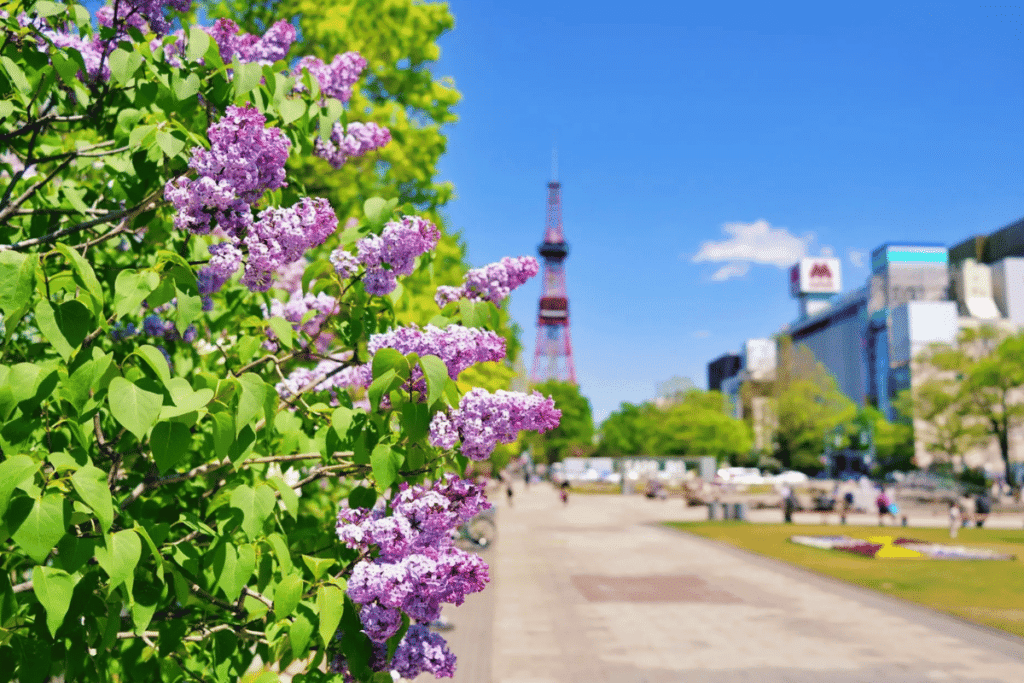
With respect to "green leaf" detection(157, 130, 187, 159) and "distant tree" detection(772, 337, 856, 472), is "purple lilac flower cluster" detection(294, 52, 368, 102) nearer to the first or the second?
"green leaf" detection(157, 130, 187, 159)

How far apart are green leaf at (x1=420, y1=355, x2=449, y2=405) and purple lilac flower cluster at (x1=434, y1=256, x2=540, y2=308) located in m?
0.94

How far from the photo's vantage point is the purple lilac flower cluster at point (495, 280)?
12.7ft

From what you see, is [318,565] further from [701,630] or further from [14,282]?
[701,630]

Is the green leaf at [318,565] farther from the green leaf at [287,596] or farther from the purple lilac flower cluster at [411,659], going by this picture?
the purple lilac flower cluster at [411,659]

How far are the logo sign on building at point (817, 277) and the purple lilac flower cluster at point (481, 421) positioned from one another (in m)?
184

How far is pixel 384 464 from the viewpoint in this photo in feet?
10.2

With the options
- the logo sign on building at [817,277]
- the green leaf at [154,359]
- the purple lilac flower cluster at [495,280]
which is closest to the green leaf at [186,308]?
the green leaf at [154,359]

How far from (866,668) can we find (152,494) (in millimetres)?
9775

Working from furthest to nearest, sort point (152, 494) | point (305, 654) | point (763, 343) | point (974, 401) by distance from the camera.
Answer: point (763, 343), point (974, 401), point (152, 494), point (305, 654)

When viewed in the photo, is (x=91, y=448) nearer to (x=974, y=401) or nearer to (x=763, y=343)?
(x=974, y=401)

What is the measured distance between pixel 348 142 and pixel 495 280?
1659 millimetres

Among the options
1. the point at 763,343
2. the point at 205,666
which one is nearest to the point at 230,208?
the point at 205,666

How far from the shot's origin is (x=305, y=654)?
3.27m

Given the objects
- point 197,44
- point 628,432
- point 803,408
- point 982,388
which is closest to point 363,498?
point 197,44
